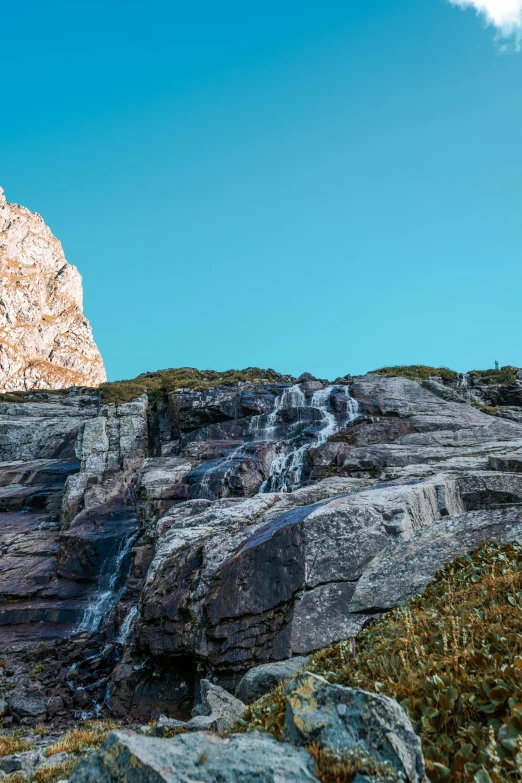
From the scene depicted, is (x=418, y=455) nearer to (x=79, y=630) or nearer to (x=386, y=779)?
(x=79, y=630)

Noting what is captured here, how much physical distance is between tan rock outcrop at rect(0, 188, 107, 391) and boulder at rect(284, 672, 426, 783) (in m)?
157

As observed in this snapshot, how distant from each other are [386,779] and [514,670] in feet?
7.39

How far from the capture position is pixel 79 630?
26984 mm

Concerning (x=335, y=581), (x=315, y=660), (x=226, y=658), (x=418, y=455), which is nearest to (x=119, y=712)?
(x=226, y=658)

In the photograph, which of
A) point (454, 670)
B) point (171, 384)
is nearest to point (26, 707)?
point (454, 670)

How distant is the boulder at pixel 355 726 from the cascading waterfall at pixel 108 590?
85.3ft

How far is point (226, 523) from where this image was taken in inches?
877

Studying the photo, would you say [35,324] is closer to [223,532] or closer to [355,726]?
[223,532]

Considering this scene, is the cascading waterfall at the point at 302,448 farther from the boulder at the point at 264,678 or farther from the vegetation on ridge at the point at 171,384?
the boulder at the point at 264,678

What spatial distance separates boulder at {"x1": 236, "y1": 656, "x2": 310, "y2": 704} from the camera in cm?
1164

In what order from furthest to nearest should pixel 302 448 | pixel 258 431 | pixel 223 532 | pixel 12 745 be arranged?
pixel 258 431
pixel 302 448
pixel 223 532
pixel 12 745

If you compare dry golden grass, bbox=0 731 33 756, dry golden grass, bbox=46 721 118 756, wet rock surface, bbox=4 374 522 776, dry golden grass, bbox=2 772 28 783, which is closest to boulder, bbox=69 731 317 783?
wet rock surface, bbox=4 374 522 776

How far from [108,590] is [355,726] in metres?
28.9

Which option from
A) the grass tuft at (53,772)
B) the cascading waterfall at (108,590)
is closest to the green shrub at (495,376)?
the cascading waterfall at (108,590)
